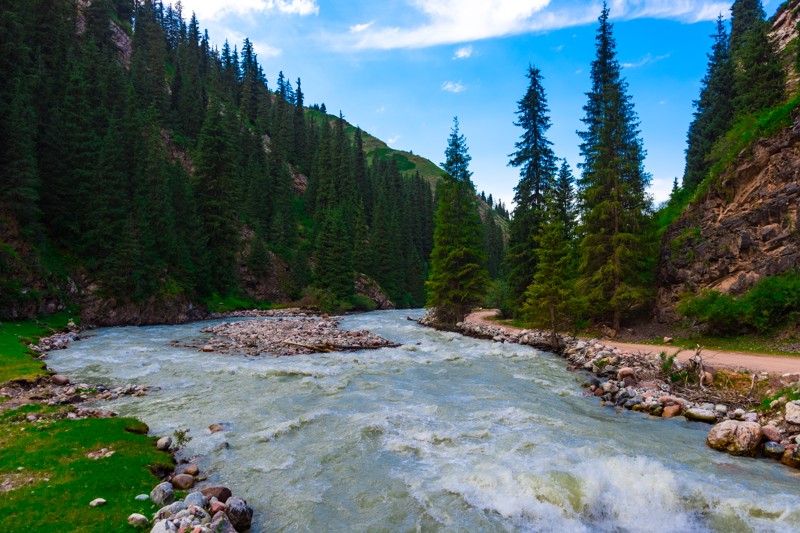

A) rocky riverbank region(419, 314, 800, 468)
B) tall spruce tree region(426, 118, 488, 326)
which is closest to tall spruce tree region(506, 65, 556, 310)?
tall spruce tree region(426, 118, 488, 326)

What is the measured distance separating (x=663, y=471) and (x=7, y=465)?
476 inches

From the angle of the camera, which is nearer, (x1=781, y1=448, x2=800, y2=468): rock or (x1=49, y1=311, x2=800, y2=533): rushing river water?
(x1=49, y1=311, x2=800, y2=533): rushing river water

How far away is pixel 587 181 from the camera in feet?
88.5

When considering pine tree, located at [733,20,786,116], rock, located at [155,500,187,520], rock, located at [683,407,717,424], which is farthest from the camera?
pine tree, located at [733,20,786,116]

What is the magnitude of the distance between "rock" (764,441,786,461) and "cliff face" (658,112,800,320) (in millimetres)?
13642

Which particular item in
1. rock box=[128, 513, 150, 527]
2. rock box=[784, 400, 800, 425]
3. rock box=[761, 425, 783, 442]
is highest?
rock box=[784, 400, 800, 425]

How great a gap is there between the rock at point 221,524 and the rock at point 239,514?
22 centimetres

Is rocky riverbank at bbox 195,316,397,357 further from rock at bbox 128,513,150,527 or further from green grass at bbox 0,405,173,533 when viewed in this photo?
rock at bbox 128,513,150,527

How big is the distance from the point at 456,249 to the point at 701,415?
73.2 ft

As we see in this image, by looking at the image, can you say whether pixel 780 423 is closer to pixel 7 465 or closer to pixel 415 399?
pixel 415 399

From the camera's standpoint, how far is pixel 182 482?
721 cm

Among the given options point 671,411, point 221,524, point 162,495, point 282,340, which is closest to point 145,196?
point 282,340

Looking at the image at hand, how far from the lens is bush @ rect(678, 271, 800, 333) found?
56.4 ft

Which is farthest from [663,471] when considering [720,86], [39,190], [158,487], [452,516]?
[720,86]
